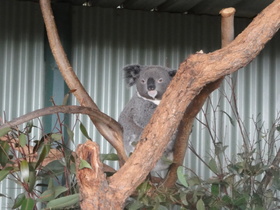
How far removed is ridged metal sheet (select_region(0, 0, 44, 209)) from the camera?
502 cm

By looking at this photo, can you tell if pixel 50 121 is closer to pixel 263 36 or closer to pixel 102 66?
pixel 102 66

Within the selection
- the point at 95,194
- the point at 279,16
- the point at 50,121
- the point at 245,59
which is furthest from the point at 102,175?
the point at 50,121

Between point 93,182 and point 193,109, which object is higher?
point 193,109

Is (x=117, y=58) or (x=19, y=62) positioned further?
(x=117, y=58)

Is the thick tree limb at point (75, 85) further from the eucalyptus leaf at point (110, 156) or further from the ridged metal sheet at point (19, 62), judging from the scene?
the ridged metal sheet at point (19, 62)

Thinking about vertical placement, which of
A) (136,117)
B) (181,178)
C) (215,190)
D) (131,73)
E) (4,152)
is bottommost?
(215,190)

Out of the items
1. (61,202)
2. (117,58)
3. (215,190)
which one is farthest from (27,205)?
(117,58)

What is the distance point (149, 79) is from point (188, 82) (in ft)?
4.36

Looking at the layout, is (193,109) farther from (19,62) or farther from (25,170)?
(19,62)

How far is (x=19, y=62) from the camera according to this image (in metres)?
5.04

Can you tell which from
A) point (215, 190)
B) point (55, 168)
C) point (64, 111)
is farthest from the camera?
point (215, 190)

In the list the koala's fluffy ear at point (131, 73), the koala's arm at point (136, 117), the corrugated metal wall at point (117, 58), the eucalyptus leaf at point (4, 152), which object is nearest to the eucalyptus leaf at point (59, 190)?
the eucalyptus leaf at point (4, 152)

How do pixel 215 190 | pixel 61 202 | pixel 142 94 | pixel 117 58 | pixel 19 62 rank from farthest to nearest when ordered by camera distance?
pixel 117 58
pixel 19 62
pixel 142 94
pixel 215 190
pixel 61 202

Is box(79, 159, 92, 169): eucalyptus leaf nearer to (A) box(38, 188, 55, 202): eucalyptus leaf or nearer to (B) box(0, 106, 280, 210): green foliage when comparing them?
(B) box(0, 106, 280, 210): green foliage
